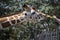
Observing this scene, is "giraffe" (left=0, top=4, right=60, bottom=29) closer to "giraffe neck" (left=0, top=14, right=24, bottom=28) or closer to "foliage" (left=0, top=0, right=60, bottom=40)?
"giraffe neck" (left=0, top=14, right=24, bottom=28)

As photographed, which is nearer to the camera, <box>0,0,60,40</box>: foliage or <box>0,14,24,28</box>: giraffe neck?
<box>0,14,24,28</box>: giraffe neck

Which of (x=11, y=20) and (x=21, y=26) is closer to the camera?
(x=11, y=20)

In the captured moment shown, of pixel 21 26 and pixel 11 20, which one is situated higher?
pixel 11 20

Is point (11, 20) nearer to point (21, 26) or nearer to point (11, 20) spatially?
point (11, 20)

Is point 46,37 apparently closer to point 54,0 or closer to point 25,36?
point 25,36

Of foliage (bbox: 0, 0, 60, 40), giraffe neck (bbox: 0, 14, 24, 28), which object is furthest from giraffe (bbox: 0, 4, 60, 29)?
foliage (bbox: 0, 0, 60, 40)

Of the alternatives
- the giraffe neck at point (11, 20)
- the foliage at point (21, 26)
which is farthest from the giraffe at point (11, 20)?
the foliage at point (21, 26)

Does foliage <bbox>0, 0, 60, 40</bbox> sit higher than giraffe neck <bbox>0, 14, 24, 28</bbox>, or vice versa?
giraffe neck <bbox>0, 14, 24, 28</bbox>

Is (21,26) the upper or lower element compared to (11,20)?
lower

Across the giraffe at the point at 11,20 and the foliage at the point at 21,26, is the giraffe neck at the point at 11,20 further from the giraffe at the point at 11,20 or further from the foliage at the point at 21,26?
the foliage at the point at 21,26

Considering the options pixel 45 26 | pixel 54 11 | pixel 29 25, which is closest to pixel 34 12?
pixel 29 25

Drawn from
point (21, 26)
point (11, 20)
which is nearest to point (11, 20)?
point (11, 20)
